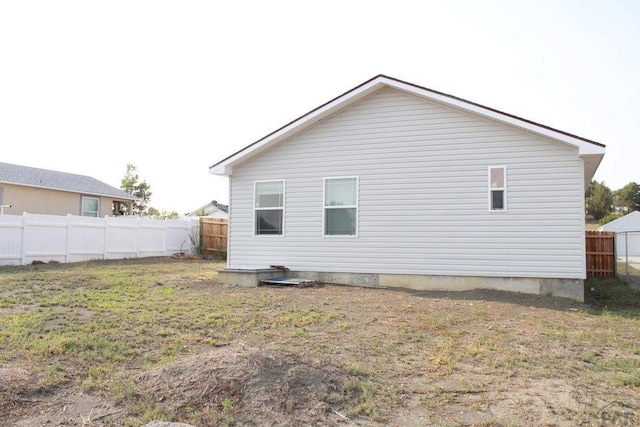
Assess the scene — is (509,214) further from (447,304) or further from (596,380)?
(596,380)

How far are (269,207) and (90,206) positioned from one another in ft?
56.5

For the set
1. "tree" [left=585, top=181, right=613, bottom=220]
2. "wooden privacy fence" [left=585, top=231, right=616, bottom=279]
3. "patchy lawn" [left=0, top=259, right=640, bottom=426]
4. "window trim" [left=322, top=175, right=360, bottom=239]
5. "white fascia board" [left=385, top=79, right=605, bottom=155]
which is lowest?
"patchy lawn" [left=0, top=259, right=640, bottom=426]

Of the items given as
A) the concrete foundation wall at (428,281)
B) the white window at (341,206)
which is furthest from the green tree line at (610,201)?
the white window at (341,206)

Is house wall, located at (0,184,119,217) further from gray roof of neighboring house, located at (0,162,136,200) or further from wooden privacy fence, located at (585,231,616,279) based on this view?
wooden privacy fence, located at (585,231,616,279)

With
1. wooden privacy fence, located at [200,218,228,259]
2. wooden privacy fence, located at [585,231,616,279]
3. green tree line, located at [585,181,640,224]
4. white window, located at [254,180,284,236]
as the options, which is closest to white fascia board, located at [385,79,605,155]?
white window, located at [254,180,284,236]

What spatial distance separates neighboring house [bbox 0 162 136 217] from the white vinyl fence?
5.87m

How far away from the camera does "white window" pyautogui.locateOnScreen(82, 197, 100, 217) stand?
83.9 feet

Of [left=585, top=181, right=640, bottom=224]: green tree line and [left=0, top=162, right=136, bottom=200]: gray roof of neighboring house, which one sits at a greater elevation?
[left=585, top=181, right=640, bottom=224]: green tree line

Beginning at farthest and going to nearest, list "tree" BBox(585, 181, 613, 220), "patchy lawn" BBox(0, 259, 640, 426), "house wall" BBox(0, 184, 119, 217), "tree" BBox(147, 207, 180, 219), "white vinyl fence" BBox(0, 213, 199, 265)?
"tree" BBox(585, 181, 613, 220) < "tree" BBox(147, 207, 180, 219) < "house wall" BBox(0, 184, 119, 217) < "white vinyl fence" BBox(0, 213, 199, 265) < "patchy lawn" BBox(0, 259, 640, 426)

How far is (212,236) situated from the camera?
2288 centimetres

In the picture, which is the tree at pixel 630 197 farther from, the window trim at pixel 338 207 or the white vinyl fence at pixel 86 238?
the window trim at pixel 338 207

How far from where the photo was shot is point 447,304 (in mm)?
9203

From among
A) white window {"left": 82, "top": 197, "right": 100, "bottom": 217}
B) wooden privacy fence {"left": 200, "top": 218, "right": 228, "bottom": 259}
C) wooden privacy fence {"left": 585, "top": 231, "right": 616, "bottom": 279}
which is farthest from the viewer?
white window {"left": 82, "top": 197, "right": 100, "bottom": 217}

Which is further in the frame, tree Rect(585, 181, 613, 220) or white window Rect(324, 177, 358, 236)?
tree Rect(585, 181, 613, 220)
